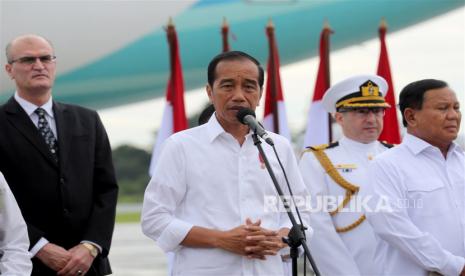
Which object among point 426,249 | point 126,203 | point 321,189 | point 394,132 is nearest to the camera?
point 426,249

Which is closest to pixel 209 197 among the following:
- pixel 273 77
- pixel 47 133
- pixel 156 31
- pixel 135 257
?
pixel 47 133

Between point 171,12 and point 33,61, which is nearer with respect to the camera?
point 33,61

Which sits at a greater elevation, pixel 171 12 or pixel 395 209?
pixel 171 12

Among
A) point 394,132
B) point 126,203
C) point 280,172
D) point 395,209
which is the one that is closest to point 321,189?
point 395,209

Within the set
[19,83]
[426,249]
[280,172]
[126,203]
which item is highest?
[19,83]

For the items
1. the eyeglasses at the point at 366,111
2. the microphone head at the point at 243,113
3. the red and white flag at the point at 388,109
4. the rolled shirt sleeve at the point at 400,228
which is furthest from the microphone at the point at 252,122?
the red and white flag at the point at 388,109

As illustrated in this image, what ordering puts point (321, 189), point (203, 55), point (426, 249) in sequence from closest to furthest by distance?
point (426, 249) → point (321, 189) → point (203, 55)

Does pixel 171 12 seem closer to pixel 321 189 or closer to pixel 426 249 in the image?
pixel 321 189

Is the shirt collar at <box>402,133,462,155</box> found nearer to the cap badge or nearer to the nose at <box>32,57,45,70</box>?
the cap badge

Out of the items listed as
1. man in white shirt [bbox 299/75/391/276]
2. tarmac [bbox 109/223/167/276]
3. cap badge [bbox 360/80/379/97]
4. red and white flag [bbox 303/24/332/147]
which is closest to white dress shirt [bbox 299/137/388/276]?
man in white shirt [bbox 299/75/391/276]

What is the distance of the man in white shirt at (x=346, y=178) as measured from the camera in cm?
473

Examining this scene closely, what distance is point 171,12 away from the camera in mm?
8570

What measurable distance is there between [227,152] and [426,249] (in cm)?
98

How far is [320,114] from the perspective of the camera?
→ 7176 mm
